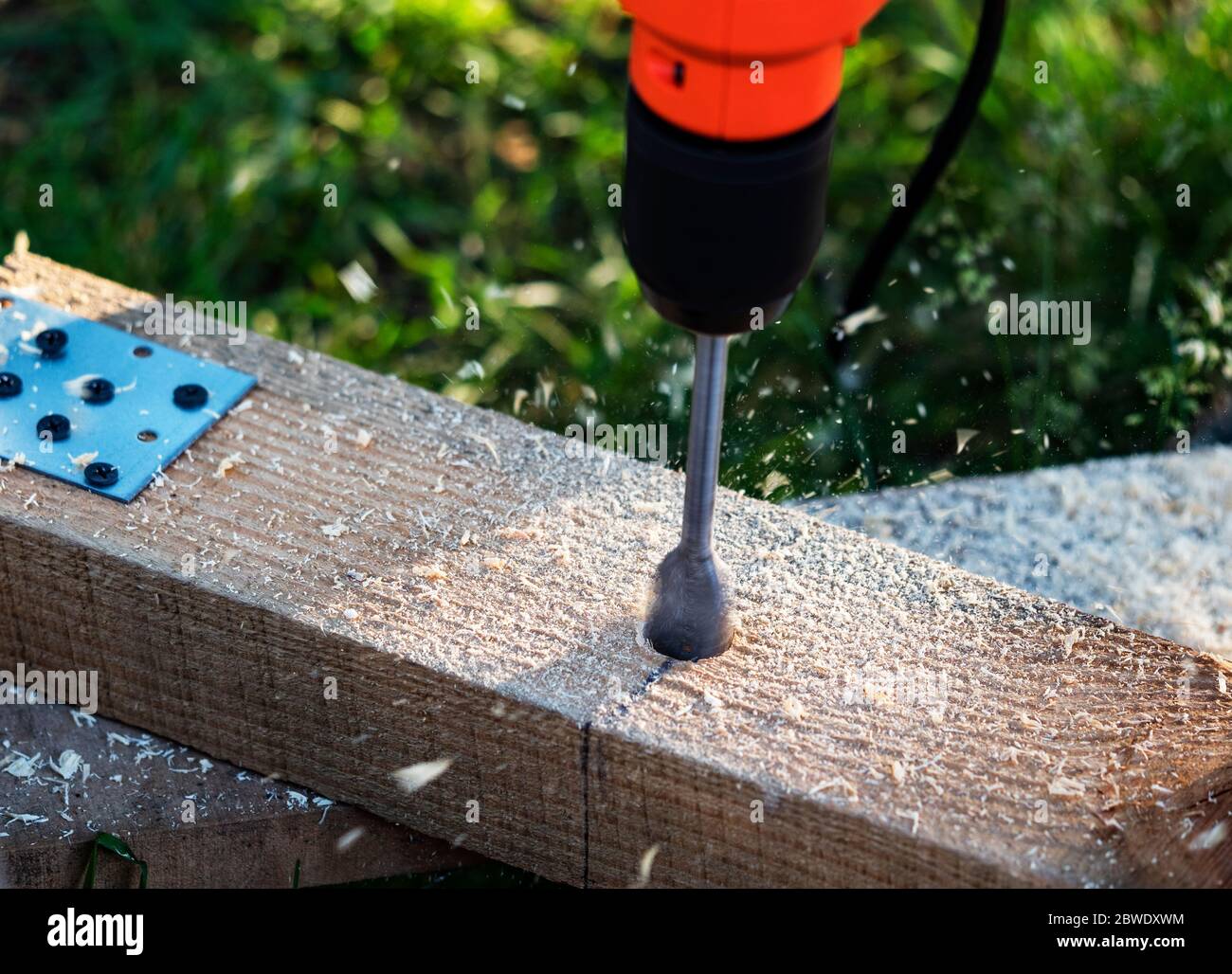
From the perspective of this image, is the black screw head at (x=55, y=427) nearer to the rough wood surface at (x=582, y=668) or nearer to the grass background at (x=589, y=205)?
the rough wood surface at (x=582, y=668)

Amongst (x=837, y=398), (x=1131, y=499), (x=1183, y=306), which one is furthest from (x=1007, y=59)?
(x=1131, y=499)

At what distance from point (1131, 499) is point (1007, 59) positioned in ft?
4.67

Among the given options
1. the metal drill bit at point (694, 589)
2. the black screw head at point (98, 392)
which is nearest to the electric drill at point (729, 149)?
the metal drill bit at point (694, 589)

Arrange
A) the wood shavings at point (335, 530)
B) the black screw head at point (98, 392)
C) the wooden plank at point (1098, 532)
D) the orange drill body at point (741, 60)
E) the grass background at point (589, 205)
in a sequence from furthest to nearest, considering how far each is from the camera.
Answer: the grass background at point (589, 205)
the wooden plank at point (1098, 532)
the black screw head at point (98, 392)
the wood shavings at point (335, 530)
the orange drill body at point (741, 60)

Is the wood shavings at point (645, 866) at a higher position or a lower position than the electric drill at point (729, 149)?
lower

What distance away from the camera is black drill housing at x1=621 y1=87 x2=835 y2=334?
3.85 feet

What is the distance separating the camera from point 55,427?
166 cm

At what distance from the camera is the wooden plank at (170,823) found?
166 centimetres

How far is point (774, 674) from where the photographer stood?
1.48m

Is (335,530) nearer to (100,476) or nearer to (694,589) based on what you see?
(100,476)

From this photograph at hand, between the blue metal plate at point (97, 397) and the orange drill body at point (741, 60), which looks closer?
the orange drill body at point (741, 60)

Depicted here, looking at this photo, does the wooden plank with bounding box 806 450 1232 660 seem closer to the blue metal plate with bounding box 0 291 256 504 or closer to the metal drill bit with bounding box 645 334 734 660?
the metal drill bit with bounding box 645 334 734 660

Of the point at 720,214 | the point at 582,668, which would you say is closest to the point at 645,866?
the point at 582,668

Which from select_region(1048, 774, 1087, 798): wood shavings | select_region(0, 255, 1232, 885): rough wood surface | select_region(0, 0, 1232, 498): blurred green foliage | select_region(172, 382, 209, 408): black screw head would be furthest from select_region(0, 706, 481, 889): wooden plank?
select_region(0, 0, 1232, 498): blurred green foliage
